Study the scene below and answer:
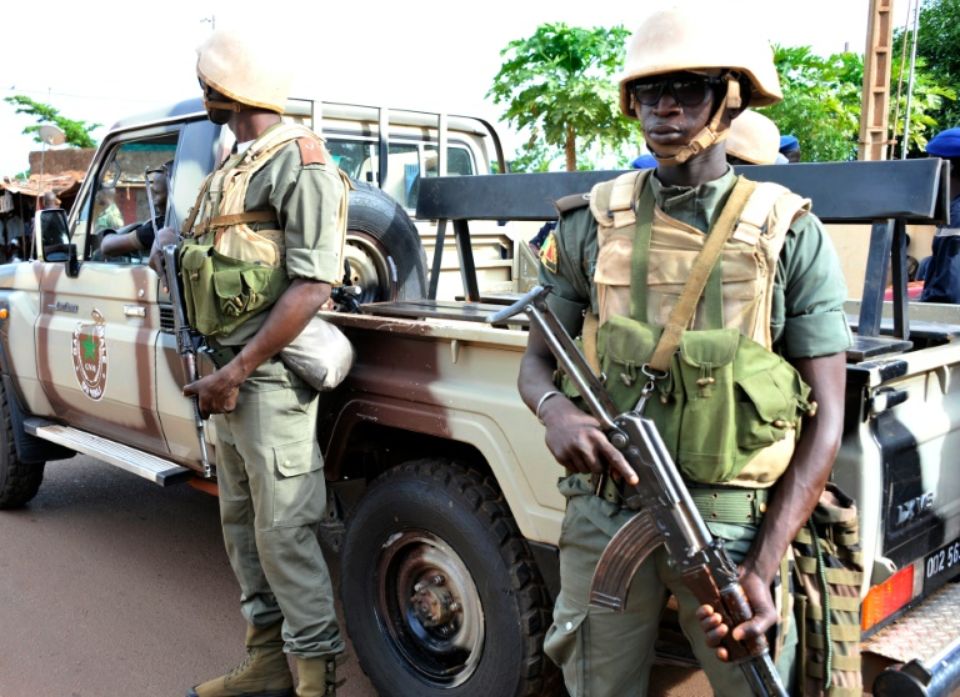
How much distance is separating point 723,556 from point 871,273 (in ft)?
3.93

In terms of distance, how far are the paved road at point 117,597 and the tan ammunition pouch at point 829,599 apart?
1.45 metres

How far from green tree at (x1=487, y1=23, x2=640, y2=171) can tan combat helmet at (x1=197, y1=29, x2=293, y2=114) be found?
10.7m

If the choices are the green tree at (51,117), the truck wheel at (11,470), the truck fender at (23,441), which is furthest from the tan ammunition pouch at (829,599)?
the green tree at (51,117)

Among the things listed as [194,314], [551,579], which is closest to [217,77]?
[194,314]

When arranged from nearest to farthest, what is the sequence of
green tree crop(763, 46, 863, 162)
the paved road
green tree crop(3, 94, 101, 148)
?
the paved road, green tree crop(763, 46, 863, 162), green tree crop(3, 94, 101, 148)

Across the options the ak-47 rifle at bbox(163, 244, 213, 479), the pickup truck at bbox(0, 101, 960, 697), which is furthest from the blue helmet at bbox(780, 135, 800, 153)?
the ak-47 rifle at bbox(163, 244, 213, 479)

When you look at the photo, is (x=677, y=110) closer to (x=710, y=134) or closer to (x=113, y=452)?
(x=710, y=134)

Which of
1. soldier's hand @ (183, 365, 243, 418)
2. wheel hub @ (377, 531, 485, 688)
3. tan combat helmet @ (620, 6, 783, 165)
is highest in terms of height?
tan combat helmet @ (620, 6, 783, 165)

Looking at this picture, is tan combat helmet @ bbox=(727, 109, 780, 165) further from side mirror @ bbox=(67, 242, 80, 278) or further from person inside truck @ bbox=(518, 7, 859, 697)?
side mirror @ bbox=(67, 242, 80, 278)

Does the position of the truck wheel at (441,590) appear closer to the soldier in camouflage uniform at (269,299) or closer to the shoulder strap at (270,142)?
the soldier in camouflage uniform at (269,299)

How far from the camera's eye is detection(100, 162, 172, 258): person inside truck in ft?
11.6

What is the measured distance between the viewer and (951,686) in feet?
6.40

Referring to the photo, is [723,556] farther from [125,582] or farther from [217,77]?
[125,582]

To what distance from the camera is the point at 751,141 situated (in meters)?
3.23
